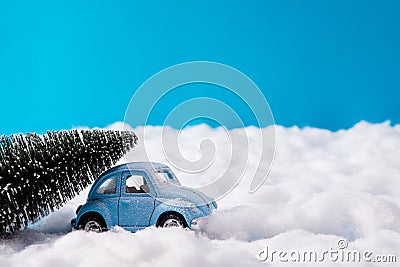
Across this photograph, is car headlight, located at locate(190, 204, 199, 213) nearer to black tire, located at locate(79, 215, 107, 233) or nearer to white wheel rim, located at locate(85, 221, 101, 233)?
black tire, located at locate(79, 215, 107, 233)

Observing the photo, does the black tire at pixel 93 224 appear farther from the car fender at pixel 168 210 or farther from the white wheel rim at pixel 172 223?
the white wheel rim at pixel 172 223

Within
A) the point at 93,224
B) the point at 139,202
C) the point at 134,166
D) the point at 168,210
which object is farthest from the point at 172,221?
the point at 93,224

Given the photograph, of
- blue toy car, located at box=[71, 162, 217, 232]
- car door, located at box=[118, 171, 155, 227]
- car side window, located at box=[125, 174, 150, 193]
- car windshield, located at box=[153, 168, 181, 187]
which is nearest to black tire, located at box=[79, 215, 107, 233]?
blue toy car, located at box=[71, 162, 217, 232]

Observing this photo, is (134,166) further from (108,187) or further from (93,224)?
(93,224)

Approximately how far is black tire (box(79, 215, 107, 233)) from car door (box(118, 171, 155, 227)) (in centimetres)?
57

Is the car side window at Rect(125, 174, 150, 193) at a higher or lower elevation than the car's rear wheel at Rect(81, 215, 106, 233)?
higher

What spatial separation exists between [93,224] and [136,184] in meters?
1.39

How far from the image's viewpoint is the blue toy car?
35.8ft

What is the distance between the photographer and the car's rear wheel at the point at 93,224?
11.4m

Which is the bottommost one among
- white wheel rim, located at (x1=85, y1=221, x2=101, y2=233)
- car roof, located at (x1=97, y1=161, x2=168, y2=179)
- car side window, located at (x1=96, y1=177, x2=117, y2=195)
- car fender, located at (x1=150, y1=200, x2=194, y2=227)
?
white wheel rim, located at (x1=85, y1=221, x2=101, y2=233)

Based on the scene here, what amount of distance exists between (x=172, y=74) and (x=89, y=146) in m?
3.08

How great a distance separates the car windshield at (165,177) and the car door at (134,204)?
0.35 metres

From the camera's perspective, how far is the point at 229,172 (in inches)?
435

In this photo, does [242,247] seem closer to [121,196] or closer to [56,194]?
[121,196]
